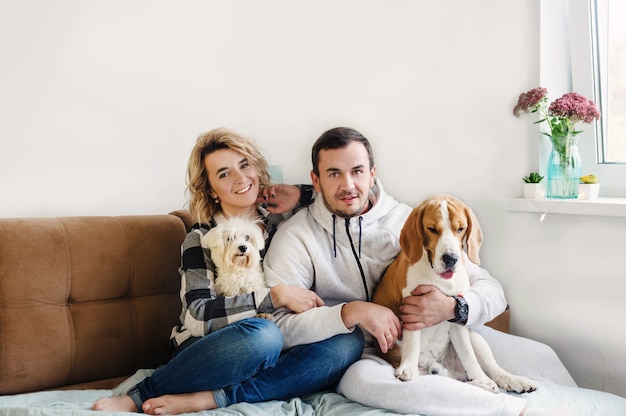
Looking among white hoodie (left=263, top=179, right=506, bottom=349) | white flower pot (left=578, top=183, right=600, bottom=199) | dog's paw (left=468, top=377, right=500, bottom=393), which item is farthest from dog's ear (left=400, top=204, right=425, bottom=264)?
white flower pot (left=578, top=183, right=600, bottom=199)

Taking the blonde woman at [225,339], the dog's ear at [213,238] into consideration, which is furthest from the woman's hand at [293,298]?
the dog's ear at [213,238]

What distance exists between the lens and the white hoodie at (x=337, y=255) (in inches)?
77.8

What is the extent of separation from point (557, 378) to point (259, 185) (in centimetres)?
118

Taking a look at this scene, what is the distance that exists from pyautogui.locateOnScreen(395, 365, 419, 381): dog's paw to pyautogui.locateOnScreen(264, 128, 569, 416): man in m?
0.02

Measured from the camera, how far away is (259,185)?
2.17 m

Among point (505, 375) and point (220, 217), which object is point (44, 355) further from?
point (505, 375)

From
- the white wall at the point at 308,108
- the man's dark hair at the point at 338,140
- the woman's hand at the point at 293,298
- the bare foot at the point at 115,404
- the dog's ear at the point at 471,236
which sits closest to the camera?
the bare foot at the point at 115,404

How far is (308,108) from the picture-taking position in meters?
2.62

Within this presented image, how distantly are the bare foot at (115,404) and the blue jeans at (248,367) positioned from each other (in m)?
0.02

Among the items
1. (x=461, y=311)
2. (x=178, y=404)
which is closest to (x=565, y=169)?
(x=461, y=311)

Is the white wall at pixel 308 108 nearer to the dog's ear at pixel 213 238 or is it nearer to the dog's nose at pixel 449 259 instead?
the dog's ear at pixel 213 238

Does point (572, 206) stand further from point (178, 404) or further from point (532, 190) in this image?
point (178, 404)

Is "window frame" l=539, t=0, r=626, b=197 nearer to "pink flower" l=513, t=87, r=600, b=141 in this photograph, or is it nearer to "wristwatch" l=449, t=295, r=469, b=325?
"pink flower" l=513, t=87, r=600, b=141

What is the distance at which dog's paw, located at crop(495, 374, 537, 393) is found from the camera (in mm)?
1708
